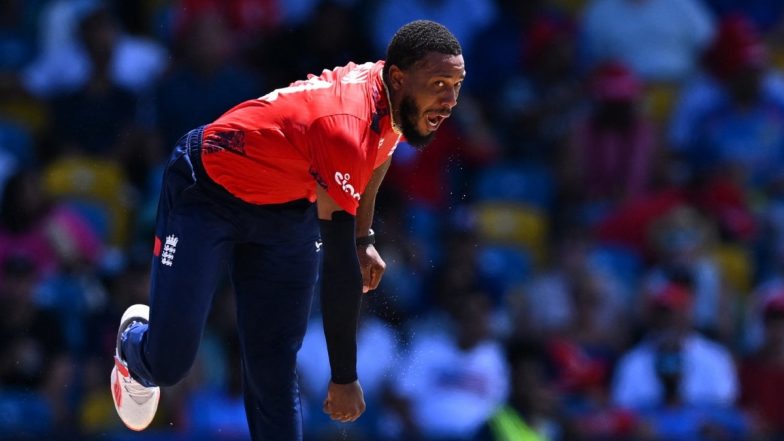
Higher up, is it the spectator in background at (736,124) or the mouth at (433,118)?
the mouth at (433,118)

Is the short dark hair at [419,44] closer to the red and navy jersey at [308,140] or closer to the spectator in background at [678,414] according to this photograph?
the red and navy jersey at [308,140]

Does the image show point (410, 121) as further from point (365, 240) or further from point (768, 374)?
point (768, 374)

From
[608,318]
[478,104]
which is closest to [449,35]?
[608,318]

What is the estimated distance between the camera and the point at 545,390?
9.38 m

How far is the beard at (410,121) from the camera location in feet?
19.4

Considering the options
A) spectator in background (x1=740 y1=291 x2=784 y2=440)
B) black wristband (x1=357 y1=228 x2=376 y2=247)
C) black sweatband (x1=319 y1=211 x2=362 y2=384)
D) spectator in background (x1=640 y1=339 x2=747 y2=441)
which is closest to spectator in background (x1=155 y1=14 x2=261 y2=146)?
spectator in background (x1=640 y1=339 x2=747 y2=441)

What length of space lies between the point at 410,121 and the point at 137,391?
199cm

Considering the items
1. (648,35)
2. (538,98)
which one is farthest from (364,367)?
(648,35)

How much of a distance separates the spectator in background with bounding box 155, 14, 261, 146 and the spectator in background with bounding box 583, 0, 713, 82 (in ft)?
9.83

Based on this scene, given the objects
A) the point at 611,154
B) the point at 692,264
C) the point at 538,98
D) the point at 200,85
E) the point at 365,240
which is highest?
the point at 200,85

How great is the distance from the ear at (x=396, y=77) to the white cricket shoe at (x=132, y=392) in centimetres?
170

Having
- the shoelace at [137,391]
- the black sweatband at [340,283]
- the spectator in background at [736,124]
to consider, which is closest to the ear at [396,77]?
the black sweatband at [340,283]

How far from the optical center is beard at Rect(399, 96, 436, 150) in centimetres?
590

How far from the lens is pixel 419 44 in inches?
→ 230
